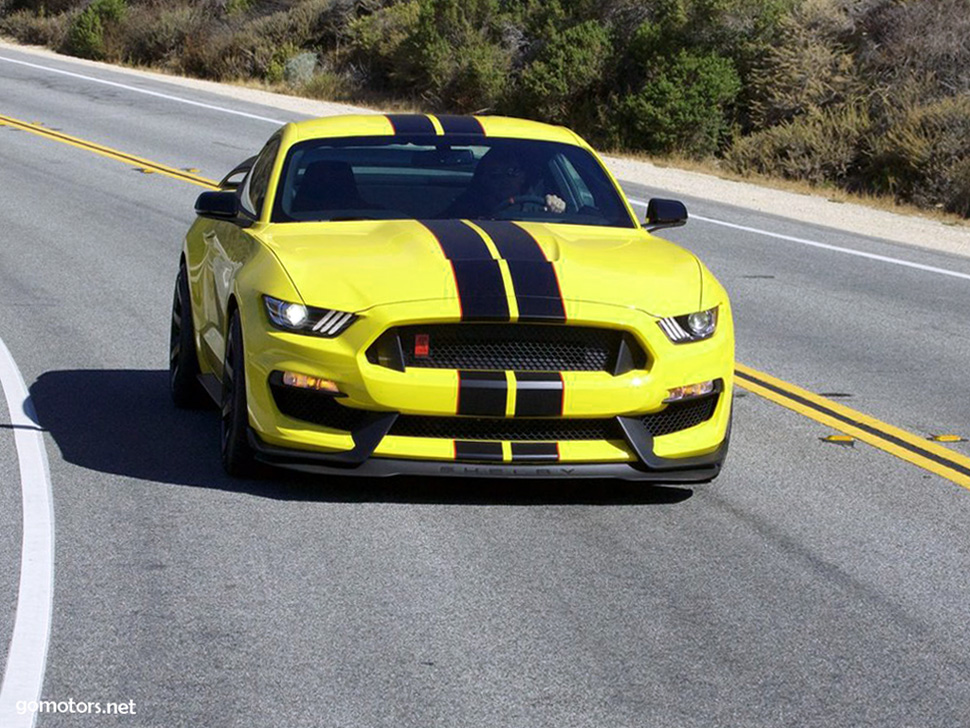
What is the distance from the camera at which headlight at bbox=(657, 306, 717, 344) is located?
7066mm

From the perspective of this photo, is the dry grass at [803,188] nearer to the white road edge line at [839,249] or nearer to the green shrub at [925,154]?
the green shrub at [925,154]

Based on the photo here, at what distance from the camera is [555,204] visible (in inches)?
332

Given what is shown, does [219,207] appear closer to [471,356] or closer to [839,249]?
[471,356]

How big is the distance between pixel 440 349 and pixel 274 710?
230cm

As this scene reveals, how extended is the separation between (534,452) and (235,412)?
1.28 meters

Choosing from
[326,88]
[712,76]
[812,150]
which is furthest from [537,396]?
[326,88]

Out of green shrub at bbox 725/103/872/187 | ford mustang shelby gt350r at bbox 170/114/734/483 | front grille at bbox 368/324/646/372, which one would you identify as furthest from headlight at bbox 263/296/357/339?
green shrub at bbox 725/103/872/187

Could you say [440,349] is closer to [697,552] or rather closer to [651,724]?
[697,552]

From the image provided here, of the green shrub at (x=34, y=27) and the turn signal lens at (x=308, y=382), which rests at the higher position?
the turn signal lens at (x=308, y=382)

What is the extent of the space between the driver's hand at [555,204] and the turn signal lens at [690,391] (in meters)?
→ 1.56

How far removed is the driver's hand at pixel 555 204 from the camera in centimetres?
838

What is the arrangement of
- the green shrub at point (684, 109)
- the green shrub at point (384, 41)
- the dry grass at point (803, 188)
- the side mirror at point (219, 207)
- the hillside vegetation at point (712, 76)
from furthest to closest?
1. the green shrub at point (384, 41)
2. the green shrub at point (684, 109)
3. the hillside vegetation at point (712, 76)
4. the dry grass at point (803, 188)
5. the side mirror at point (219, 207)

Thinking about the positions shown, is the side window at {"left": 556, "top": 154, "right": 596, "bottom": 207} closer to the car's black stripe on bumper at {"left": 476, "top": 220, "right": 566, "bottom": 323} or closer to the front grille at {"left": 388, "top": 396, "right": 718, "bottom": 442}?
the car's black stripe on bumper at {"left": 476, "top": 220, "right": 566, "bottom": 323}

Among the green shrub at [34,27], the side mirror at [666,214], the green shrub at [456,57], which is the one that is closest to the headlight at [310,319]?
the side mirror at [666,214]
